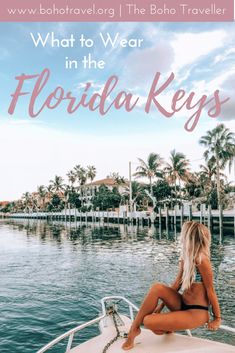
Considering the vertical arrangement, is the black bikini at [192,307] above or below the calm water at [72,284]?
above

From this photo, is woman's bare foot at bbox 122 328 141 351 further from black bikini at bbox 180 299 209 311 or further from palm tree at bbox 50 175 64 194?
palm tree at bbox 50 175 64 194

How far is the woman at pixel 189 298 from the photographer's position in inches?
159

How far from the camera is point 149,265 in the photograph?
63.7 feet

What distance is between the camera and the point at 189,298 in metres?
4.12

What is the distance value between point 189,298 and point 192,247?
557 mm

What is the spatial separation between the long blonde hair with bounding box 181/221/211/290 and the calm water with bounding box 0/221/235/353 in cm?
482

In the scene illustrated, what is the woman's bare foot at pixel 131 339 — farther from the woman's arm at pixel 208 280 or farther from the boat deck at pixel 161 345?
the woman's arm at pixel 208 280

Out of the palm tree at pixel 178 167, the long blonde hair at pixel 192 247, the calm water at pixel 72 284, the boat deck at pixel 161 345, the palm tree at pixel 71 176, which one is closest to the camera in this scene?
the boat deck at pixel 161 345

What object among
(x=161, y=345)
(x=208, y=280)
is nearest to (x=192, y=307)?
(x=208, y=280)

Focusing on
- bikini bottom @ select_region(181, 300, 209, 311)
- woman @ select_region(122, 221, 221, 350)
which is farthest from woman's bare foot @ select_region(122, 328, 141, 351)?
bikini bottom @ select_region(181, 300, 209, 311)

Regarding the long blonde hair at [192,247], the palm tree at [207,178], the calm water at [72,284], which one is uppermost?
the palm tree at [207,178]

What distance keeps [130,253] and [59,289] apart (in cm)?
1108

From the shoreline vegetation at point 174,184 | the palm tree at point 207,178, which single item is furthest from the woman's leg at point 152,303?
the palm tree at point 207,178

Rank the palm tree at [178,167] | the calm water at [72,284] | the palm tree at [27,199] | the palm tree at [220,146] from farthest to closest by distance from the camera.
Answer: the palm tree at [27,199]
the palm tree at [178,167]
the palm tree at [220,146]
the calm water at [72,284]
